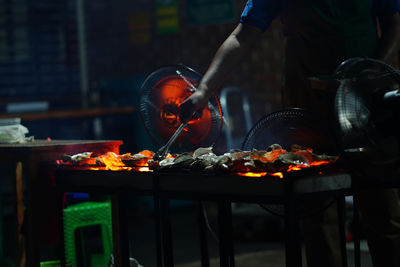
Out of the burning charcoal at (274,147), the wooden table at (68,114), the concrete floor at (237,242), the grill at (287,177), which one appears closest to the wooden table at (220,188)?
the grill at (287,177)

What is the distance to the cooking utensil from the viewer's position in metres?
3.35

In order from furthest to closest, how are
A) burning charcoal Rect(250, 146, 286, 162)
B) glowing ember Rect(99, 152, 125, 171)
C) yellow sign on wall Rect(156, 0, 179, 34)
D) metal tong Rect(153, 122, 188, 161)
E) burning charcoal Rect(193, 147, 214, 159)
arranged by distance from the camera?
1. yellow sign on wall Rect(156, 0, 179, 34)
2. glowing ember Rect(99, 152, 125, 171)
3. metal tong Rect(153, 122, 188, 161)
4. burning charcoal Rect(193, 147, 214, 159)
5. burning charcoal Rect(250, 146, 286, 162)

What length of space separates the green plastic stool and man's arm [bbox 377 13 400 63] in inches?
84.9

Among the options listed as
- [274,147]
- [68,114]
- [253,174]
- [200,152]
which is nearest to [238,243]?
[68,114]

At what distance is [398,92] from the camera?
8.16ft

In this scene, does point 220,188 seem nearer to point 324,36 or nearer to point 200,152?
point 200,152

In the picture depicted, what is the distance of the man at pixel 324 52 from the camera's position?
3.21 metres

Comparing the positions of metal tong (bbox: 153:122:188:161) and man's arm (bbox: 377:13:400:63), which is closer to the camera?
metal tong (bbox: 153:122:188:161)

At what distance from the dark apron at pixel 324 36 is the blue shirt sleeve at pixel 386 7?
0.05 metres

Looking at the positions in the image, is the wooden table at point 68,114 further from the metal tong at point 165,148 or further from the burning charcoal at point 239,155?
the burning charcoal at point 239,155

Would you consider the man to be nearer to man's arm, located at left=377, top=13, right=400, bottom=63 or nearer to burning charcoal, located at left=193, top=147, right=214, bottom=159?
man's arm, located at left=377, top=13, right=400, bottom=63

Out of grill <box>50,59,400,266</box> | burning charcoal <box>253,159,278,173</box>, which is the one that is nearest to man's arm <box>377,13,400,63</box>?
grill <box>50,59,400,266</box>

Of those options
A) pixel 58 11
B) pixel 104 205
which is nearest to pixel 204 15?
pixel 58 11

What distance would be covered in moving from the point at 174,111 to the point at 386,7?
1.22 meters
